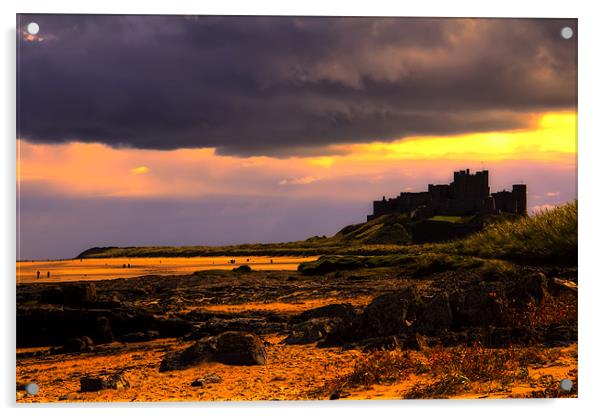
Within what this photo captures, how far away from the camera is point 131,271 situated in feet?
30.5

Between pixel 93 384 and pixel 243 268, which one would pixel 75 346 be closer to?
pixel 93 384

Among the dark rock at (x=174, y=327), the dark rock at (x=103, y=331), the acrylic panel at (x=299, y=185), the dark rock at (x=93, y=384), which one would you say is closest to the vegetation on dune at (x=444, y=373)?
the acrylic panel at (x=299, y=185)

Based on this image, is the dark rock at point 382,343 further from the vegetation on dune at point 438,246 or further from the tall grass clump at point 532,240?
the tall grass clump at point 532,240

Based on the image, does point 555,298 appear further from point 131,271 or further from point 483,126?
point 131,271

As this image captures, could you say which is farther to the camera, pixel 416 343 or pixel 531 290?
pixel 531 290

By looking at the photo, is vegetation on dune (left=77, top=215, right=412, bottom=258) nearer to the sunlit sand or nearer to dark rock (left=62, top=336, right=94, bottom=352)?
the sunlit sand

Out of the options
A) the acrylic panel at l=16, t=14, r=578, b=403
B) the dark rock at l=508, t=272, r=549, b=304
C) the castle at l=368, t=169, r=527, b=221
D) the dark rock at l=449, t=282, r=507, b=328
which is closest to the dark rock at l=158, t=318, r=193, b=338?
the acrylic panel at l=16, t=14, r=578, b=403

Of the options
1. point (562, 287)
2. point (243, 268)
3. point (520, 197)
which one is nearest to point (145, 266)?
point (243, 268)

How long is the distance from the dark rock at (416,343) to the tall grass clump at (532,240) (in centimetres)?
132

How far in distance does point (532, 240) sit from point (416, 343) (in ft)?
7.27

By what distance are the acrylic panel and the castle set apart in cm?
3

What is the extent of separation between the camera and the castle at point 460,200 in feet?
30.7

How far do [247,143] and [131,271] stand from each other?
7.49ft

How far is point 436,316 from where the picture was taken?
943cm
